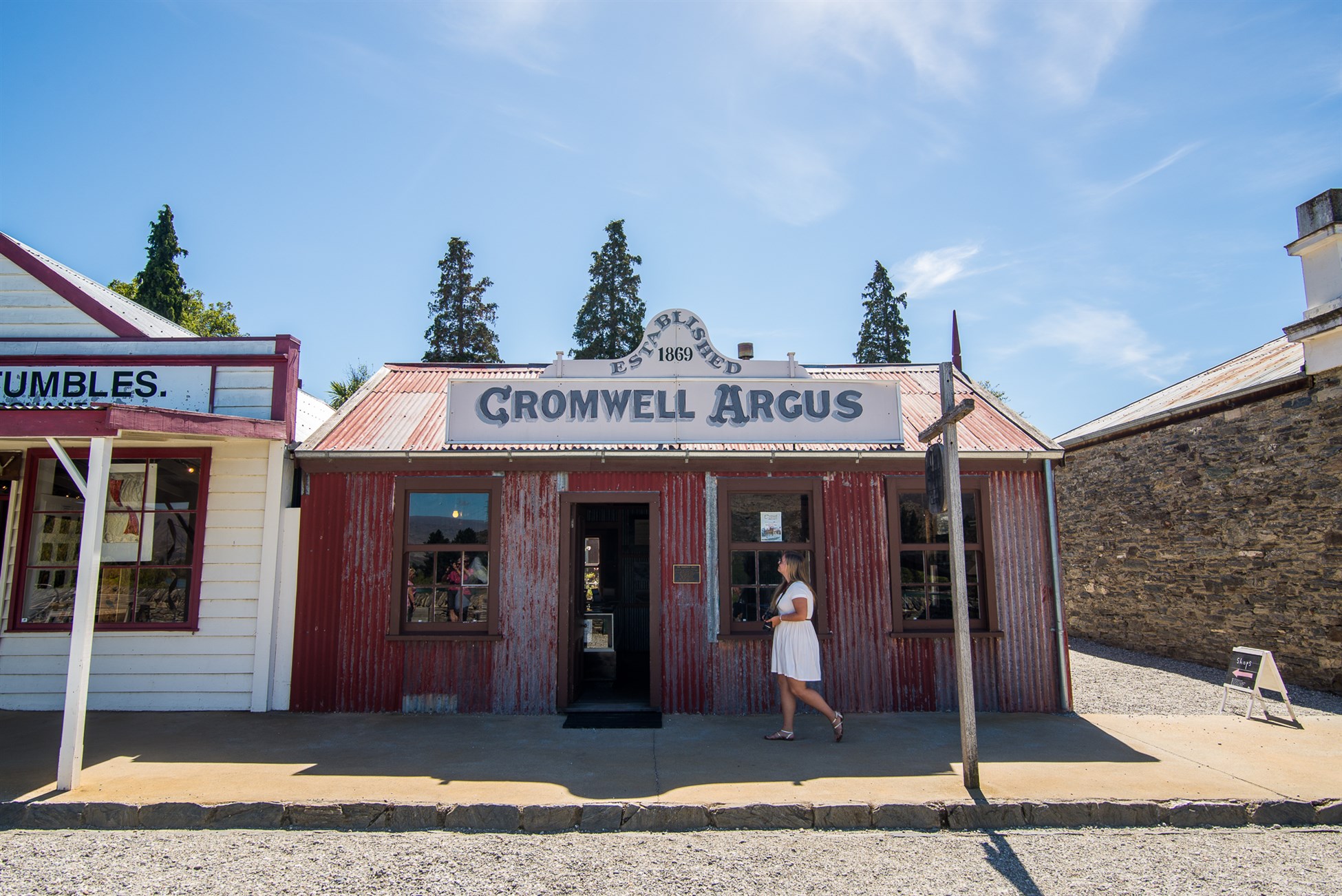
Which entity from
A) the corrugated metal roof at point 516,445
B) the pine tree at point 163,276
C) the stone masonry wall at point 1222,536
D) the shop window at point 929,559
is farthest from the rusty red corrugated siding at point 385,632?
the pine tree at point 163,276

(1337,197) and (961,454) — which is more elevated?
(1337,197)

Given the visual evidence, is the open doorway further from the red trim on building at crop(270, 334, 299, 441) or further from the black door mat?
the red trim on building at crop(270, 334, 299, 441)

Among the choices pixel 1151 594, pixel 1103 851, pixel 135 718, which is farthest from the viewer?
pixel 1151 594

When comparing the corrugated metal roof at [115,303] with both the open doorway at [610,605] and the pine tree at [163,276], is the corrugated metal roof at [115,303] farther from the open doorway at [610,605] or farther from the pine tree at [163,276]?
the pine tree at [163,276]

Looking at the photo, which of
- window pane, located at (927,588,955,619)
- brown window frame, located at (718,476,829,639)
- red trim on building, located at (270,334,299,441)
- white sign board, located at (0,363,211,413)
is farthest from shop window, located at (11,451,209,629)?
window pane, located at (927,588,955,619)

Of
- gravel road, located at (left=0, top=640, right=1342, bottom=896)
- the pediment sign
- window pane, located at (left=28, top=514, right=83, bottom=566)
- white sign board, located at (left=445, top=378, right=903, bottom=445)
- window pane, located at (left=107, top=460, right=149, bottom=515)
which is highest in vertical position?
the pediment sign

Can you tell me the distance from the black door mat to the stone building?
8232 mm

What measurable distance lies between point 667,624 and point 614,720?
109 centimetres

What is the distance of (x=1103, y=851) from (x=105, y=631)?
9050mm

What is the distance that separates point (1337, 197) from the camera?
30.2 feet

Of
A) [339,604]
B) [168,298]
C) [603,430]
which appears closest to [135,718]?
[339,604]

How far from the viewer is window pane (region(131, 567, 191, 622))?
317 inches

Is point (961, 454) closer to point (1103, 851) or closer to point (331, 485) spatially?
point (1103, 851)

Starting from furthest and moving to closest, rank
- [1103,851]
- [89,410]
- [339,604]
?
[339,604] → [89,410] → [1103,851]
